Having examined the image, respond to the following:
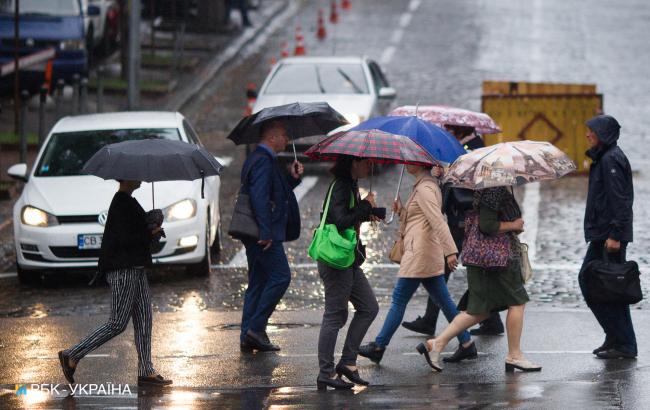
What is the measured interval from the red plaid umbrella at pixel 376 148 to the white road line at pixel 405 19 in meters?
25.7

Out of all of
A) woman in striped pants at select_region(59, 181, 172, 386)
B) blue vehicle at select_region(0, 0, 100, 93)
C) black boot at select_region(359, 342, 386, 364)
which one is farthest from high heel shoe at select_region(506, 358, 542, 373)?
blue vehicle at select_region(0, 0, 100, 93)

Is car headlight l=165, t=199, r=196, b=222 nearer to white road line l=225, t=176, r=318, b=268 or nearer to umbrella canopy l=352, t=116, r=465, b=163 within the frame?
white road line l=225, t=176, r=318, b=268

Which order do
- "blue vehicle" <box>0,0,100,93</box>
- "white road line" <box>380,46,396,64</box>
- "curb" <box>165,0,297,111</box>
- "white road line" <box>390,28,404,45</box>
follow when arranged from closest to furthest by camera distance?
"blue vehicle" <box>0,0,100,93</box>
"curb" <box>165,0,297,111</box>
"white road line" <box>380,46,396,64</box>
"white road line" <box>390,28,404,45</box>

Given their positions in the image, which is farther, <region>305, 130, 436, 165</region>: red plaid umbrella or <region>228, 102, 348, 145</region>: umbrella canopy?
<region>228, 102, 348, 145</region>: umbrella canopy

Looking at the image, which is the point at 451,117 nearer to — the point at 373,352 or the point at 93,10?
the point at 373,352

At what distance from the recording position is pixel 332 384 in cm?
945

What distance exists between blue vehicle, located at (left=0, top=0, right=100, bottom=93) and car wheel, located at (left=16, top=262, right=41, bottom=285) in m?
12.2

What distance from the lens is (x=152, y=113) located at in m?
15.6

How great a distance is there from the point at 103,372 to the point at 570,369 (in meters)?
3.23

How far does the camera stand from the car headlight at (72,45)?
26344mm

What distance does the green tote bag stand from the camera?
937 cm

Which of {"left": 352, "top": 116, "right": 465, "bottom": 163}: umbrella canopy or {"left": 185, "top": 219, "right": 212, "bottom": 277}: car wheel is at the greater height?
{"left": 352, "top": 116, "right": 465, "bottom": 163}: umbrella canopy

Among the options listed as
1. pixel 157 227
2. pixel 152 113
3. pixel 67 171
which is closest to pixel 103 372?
pixel 157 227

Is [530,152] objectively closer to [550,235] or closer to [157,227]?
[157,227]
